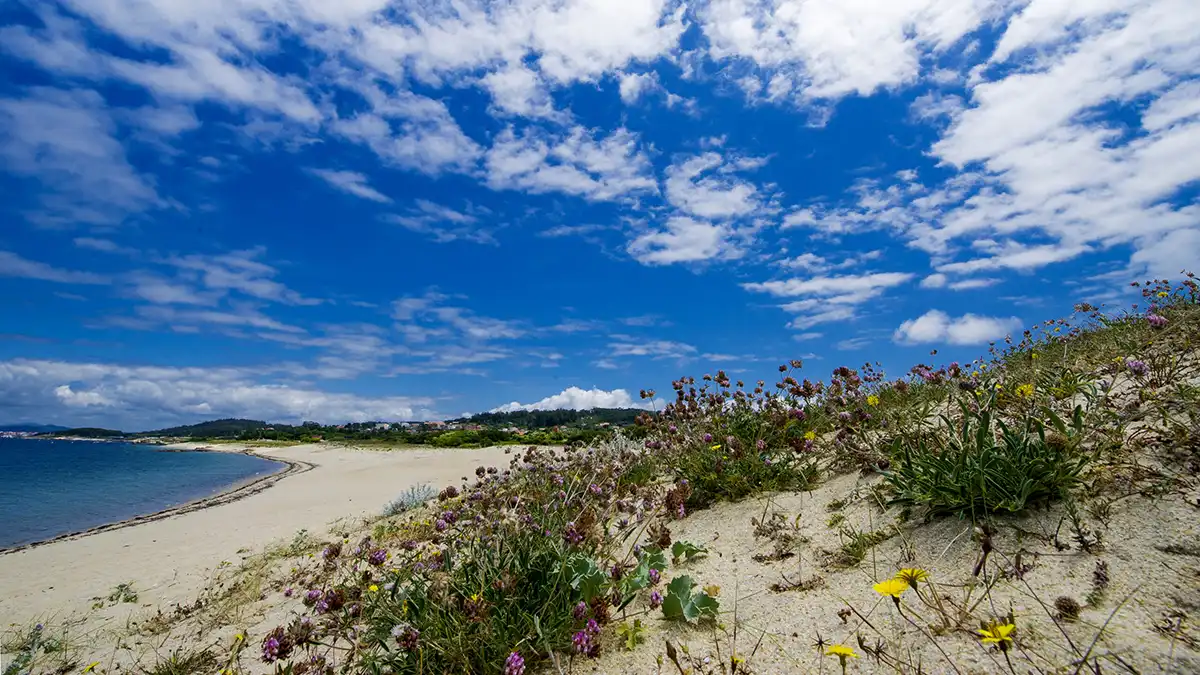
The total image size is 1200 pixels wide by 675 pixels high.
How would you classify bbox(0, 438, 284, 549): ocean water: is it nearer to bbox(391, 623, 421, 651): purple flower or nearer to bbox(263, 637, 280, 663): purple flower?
bbox(263, 637, 280, 663): purple flower

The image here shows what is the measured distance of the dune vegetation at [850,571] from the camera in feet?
7.54

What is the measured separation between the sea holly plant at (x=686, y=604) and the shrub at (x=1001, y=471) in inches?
60.8

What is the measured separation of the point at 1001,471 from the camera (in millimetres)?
3242

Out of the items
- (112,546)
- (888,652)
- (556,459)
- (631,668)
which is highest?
(556,459)

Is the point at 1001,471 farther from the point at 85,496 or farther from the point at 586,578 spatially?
the point at 85,496

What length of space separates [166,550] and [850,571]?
12379 millimetres

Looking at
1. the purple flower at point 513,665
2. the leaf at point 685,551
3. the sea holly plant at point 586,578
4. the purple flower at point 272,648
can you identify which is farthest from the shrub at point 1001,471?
the purple flower at point 272,648

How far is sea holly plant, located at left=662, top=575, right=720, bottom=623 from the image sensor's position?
303cm

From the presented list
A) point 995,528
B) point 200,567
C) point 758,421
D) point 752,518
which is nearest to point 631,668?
point 752,518

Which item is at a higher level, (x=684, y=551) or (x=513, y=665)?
(x=684, y=551)

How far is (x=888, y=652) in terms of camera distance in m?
2.34

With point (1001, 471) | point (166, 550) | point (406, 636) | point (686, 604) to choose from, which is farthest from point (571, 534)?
point (166, 550)

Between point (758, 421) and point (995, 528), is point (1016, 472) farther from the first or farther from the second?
point (758, 421)

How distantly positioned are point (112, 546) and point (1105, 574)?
50.9 ft
